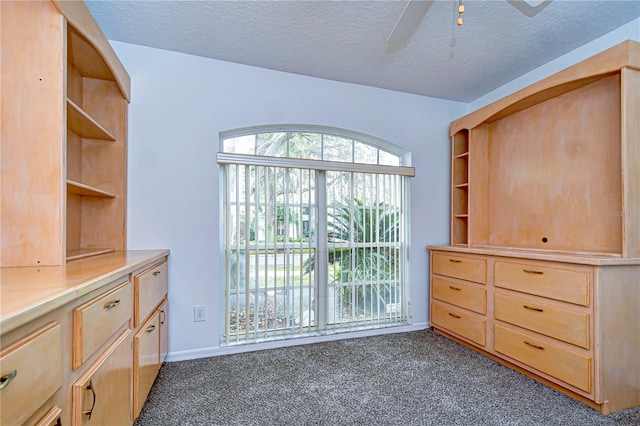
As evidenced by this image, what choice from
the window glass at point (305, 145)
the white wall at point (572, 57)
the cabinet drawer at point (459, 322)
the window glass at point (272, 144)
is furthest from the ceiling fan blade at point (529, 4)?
the cabinet drawer at point (459, 322)

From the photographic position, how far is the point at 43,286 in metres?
0.91

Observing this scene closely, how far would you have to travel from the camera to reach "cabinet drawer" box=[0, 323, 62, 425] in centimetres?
61

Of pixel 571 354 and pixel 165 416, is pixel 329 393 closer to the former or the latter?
pixel 165 416

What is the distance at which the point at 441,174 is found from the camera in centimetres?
321

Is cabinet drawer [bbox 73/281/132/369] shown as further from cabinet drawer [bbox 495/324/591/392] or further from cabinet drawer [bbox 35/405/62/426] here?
cabinet drawer [bbox 495/324/591/392]

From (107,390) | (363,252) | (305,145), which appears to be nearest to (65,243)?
(107,390)

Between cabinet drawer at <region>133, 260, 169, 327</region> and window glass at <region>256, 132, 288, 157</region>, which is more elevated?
window glass at <region>256, 132, 288, 157</region>

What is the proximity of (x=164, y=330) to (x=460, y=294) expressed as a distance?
2382 mm

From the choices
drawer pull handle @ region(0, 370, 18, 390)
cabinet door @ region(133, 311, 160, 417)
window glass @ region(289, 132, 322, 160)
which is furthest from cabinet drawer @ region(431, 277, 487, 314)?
drawer pull handle @ region(0, 370, 18, 390)

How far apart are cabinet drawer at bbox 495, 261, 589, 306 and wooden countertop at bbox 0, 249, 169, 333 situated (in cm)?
239

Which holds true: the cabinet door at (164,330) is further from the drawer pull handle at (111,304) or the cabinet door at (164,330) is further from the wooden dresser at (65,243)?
the drawer pull handle at (111,304)

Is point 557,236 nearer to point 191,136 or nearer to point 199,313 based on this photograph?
point 199,313

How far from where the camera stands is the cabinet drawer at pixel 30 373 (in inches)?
24.2

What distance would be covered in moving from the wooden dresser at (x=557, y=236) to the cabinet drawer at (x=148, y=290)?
7.77 ft
